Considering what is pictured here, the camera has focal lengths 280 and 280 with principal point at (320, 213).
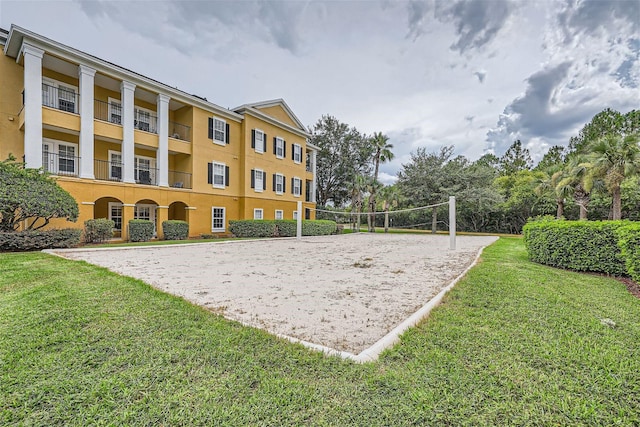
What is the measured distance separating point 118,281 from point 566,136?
139ft

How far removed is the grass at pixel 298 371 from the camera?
5.77ft

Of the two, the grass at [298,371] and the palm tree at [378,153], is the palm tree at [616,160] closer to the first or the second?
the grass at [298,371]

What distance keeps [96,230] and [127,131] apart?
16.4 ft

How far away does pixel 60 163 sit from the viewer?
12.7 m

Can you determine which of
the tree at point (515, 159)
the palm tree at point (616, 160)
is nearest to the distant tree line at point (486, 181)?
the palm tree at point (616, 160)

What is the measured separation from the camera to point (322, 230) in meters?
20.9

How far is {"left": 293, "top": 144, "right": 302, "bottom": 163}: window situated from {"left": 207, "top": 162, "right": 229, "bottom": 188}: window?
6.24 metres

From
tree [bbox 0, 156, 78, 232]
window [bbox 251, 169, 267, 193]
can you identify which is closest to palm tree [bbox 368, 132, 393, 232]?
window [bbox 251, 169, 267, 193]

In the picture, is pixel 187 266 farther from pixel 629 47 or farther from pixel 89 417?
pixel 629 47

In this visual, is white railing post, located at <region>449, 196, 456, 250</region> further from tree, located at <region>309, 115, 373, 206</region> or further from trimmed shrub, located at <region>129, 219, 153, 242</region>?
tree, located at <region>309, 115, 373, 206</region>

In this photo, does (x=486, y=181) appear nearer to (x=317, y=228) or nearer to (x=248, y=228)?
(x=317, y=228)

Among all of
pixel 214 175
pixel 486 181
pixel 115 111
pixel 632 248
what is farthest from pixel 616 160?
pixel 115 111

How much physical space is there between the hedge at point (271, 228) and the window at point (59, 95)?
926 centimetres

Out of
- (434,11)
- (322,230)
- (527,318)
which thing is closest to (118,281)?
(527,318)
